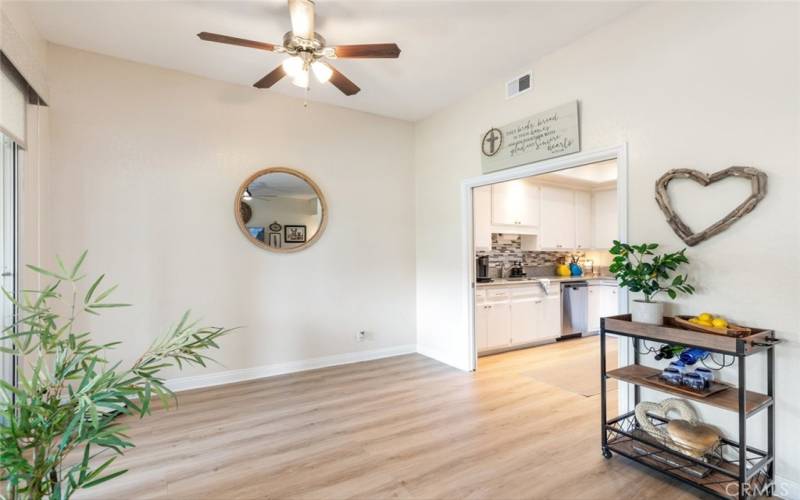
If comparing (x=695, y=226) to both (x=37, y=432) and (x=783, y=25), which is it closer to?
(x=783, y=25)

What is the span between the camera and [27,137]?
2707 millimetres

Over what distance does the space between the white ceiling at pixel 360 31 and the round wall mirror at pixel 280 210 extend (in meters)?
0.95

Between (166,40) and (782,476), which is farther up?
(166,40)

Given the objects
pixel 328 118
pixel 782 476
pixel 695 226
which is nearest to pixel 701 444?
pixel 782 476

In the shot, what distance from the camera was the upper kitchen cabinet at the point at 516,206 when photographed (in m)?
5.24

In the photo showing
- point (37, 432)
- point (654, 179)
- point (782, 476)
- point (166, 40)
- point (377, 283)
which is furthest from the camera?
point (377, 283)

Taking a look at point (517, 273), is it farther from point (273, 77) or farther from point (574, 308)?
point (273, 77)

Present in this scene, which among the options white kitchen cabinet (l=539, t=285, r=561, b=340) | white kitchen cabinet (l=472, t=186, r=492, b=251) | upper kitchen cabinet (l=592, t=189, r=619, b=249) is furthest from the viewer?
upper kitchen cabinet (l=592, t=189, r=619, b=249)

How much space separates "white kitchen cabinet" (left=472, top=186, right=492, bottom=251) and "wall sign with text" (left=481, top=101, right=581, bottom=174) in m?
1.16

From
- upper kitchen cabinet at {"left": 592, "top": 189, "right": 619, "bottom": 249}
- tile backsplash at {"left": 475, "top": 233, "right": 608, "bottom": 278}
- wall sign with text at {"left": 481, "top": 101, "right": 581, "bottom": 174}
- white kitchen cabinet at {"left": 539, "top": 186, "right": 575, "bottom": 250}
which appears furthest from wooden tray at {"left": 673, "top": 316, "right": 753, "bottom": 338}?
upper kitchen cabinet at {"left": 592, "top": 189, "right": 619, "bottom": 249}

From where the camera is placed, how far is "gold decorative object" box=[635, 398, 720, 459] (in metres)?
2.11

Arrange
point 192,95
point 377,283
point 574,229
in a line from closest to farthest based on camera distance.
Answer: point 192,95 → point 377,283 → point 574,229

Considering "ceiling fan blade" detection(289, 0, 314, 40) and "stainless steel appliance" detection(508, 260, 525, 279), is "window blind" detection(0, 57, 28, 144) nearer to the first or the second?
"ceiling fan blade" detection(289, 0, 314, 40)

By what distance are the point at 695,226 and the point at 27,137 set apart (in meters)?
4.41
